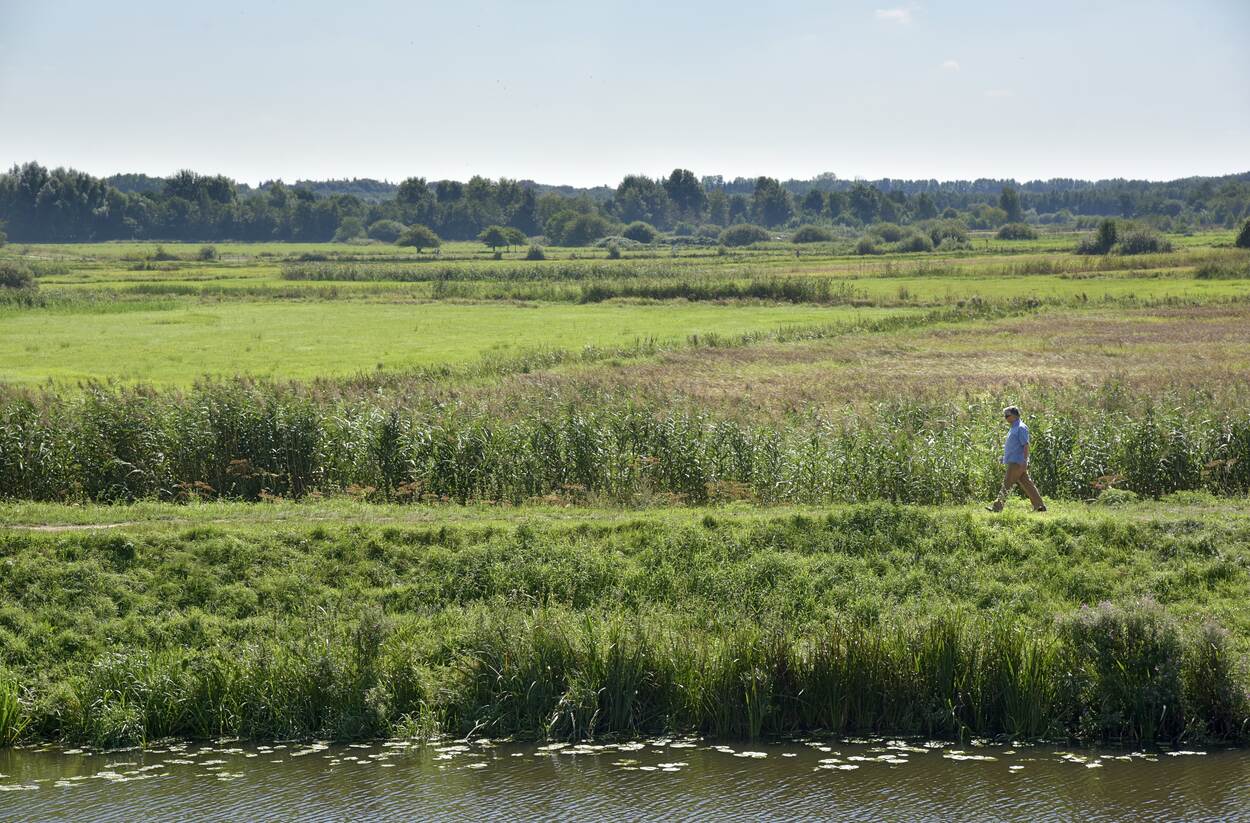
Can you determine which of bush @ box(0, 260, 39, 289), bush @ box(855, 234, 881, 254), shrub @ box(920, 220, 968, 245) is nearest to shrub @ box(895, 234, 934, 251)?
bush @ box(855, 234, 881, 254)

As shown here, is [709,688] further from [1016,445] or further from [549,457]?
[549,457]

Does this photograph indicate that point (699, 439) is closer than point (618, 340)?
Yes

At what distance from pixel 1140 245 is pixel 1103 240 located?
11.6ft

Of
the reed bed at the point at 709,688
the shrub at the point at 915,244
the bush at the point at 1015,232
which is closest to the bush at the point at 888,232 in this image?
the bush at the point at 1015,232

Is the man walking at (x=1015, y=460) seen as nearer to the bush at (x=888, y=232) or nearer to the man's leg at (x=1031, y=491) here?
the man's leg at (x=1031, y=491)

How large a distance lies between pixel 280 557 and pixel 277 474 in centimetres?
595

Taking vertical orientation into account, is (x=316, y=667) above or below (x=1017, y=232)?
below

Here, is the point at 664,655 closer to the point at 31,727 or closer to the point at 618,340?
the point at 31,727

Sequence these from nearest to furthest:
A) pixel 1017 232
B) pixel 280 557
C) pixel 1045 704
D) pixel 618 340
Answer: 1. pixel 1045 704
2. pixel 280 557
3. pixel 618 340
4. pixel 1017 232

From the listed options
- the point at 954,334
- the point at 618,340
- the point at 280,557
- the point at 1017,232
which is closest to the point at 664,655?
the point at 280,557

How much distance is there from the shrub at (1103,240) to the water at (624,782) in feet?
371

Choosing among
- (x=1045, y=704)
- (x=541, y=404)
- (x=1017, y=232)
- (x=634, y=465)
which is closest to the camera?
(x=1045, y=704)

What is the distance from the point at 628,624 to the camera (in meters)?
14.6

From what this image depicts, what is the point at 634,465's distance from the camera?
22.3 meters
